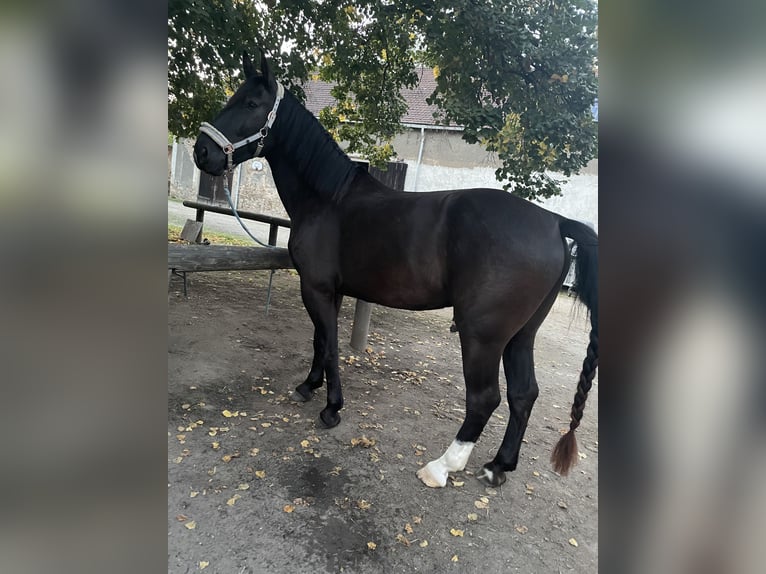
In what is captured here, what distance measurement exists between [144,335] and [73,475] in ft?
0.48

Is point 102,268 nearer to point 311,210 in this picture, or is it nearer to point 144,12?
point 144,12

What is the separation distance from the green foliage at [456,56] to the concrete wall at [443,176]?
4.41 meters

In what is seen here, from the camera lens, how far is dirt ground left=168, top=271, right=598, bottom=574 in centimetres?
191

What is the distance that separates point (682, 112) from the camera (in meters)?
0.44

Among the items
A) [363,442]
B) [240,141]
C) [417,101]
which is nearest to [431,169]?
[417,101]

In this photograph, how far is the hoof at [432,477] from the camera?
2.44 meters

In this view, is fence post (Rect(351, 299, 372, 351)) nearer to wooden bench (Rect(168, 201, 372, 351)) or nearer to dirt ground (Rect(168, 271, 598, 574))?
wooden bench (Rect(168, 201, 372, 351))

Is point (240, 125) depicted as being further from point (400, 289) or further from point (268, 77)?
point (400, 289)

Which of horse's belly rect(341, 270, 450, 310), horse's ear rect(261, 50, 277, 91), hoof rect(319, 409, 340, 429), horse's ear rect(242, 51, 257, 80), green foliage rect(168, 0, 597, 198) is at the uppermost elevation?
green foliage rect(168, 0, 597, 198)

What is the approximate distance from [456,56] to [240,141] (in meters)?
2.17

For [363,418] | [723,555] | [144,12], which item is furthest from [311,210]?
[723,555]

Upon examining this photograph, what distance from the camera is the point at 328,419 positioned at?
9.50ft

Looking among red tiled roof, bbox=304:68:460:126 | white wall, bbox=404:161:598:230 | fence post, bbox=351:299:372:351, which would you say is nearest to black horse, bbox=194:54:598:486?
fence post, bbox=351:299:372:351

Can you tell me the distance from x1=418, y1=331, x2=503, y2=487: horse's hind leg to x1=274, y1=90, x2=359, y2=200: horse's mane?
1.36m
